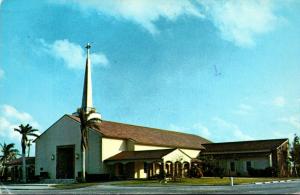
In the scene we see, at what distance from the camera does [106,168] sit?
175 feet

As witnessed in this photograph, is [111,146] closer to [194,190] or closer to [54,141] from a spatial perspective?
[54,141]

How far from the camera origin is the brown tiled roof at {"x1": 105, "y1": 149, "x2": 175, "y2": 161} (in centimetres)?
5066

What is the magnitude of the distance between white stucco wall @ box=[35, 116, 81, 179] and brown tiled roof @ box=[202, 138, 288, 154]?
22.0 metres

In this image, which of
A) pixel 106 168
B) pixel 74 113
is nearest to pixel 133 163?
pixel 106 168

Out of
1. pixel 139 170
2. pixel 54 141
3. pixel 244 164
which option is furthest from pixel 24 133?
pixel 244 164

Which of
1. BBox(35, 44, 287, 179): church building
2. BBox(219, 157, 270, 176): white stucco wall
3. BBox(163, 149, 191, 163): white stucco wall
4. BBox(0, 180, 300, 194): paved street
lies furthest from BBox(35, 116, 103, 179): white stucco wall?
BBox(0, 180, 300, 194): paved street

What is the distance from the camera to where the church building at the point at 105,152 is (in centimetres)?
5244

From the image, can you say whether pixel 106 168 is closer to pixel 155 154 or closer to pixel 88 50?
pixel 155 154

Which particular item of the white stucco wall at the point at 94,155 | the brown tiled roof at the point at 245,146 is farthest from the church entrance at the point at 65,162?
the brown tiled roof at the point at 245,146

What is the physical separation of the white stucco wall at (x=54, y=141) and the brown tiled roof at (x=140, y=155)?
Answer: 5.23 meters

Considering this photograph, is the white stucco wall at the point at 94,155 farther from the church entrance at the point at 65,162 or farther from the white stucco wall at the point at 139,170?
the white stucco wall at the point at 139,170

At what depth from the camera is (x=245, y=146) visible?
64375 mm

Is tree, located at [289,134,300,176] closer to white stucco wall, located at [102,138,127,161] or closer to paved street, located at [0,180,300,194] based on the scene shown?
white stucco wall, located at [102,138,127,161]

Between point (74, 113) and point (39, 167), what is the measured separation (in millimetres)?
8654
